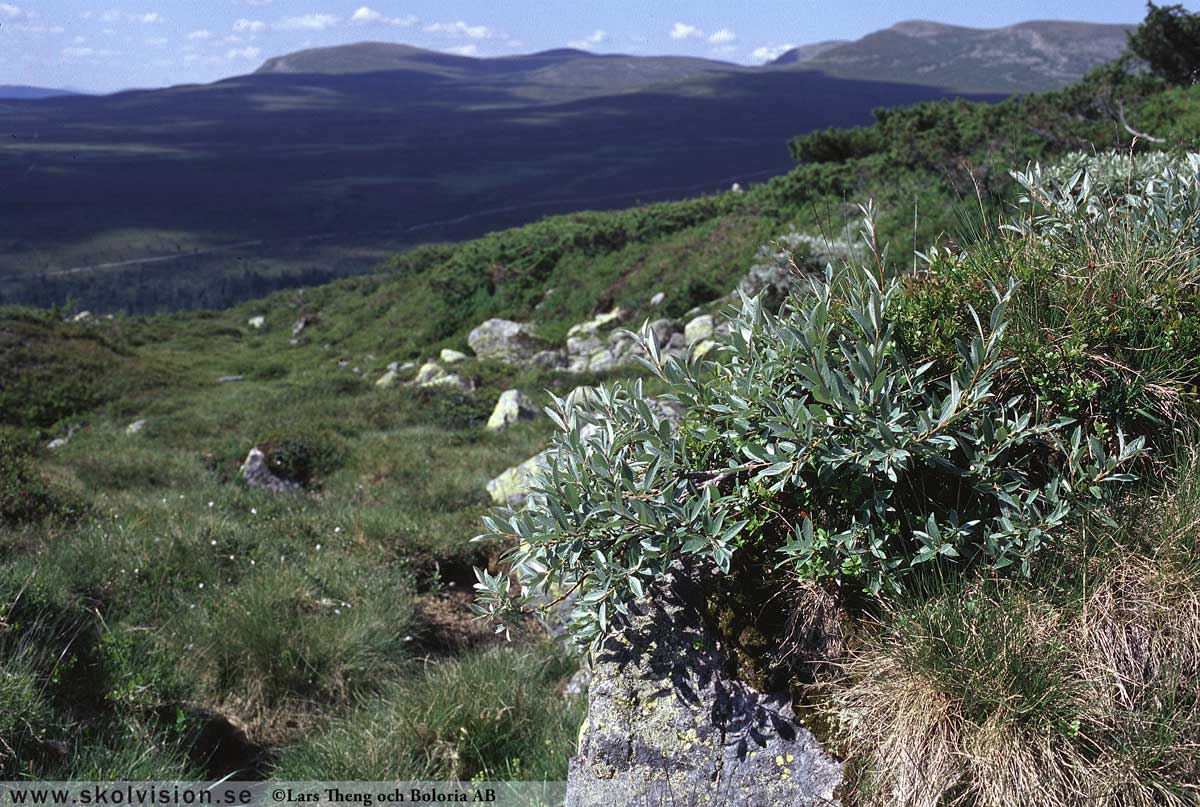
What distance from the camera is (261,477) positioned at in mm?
10828

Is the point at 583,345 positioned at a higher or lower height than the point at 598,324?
lower

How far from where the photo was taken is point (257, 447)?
11.3 m

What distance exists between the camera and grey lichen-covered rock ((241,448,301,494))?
1067cm

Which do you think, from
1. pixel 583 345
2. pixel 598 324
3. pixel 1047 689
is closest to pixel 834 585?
pixel 1047 689

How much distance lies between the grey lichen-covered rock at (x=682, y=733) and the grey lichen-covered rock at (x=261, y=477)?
28.3ft

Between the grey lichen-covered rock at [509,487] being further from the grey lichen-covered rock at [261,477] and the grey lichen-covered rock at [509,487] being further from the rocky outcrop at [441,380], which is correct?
the rocky outcrop at [441,380]

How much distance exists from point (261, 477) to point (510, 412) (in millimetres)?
5176

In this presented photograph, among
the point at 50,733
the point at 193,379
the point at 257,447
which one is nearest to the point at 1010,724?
the point at 50,733

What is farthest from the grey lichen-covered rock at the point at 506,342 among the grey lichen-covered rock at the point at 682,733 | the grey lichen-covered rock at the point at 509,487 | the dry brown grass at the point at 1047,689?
the dry brown grass at the point at 1047,689

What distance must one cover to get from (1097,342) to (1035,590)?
102 centimetres

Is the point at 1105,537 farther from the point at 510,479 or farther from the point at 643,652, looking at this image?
the point at 510,479

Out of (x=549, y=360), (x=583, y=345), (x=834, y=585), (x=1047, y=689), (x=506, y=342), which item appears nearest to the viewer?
(x=1047, y=689)

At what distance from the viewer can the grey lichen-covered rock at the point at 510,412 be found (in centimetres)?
1476

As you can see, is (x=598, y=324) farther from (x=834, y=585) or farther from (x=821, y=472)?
(x=821, y=472)
